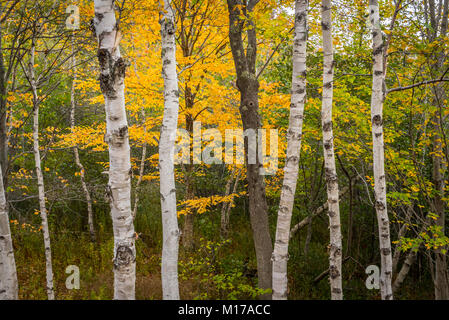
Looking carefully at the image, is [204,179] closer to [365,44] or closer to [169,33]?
[365,44]

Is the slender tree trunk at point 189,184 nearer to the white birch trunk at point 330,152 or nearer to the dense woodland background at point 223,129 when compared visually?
the dense woodland background at point 223,129

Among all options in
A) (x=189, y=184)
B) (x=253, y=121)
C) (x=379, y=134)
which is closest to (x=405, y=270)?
(x=379, y=134)

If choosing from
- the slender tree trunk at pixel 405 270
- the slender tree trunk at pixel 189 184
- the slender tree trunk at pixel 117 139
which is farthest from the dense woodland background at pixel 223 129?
the slender tree trunk at pixel 117 139

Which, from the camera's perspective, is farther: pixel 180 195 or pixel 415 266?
pixel 180 195

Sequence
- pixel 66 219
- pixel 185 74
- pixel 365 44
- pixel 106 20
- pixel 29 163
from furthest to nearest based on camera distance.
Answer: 1. pixel 66 219
2. pixel 29 163
3. pixel 365 44
4. pixel 185 74
5. pixel 106 20

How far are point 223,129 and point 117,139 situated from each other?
5.20m

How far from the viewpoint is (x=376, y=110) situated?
429 cm

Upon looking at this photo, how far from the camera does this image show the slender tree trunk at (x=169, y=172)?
163 inches

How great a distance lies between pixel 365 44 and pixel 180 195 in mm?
8646

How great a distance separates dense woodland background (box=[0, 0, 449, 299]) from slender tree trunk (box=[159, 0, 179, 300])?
55.7 inches

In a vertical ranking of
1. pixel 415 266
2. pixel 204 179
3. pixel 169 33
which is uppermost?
pixel 169 33

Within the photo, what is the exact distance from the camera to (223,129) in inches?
321
